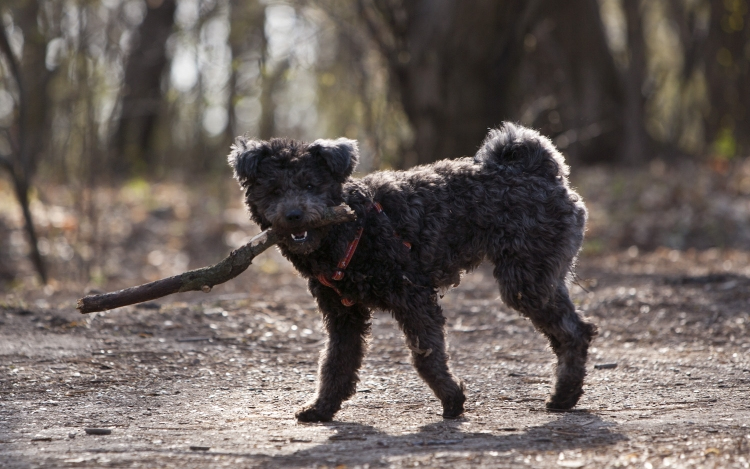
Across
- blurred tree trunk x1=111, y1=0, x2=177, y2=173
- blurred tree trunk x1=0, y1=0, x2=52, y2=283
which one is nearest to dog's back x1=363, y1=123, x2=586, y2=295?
blurred tree trunk x1=0, y1=0, x2=52, y2=283

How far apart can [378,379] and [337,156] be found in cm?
214

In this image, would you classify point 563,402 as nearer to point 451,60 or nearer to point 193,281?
point 193,281

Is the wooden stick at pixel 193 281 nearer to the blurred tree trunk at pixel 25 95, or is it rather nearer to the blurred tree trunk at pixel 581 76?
the blurred tree trunk at pixel 25 95

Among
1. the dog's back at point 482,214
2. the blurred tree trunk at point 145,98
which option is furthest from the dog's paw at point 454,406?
the blurred tree trunk at point 145,98

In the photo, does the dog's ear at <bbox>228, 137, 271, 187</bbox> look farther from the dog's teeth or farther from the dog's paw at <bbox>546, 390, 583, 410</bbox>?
the dog's paw at <bbox>546, 390, 583, 410</bbox>

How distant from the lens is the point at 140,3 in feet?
72.5

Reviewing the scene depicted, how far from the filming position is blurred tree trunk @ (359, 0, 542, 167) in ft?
48.9

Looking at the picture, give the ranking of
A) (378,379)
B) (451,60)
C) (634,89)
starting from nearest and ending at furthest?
(378,379), (451,60), (634,89)

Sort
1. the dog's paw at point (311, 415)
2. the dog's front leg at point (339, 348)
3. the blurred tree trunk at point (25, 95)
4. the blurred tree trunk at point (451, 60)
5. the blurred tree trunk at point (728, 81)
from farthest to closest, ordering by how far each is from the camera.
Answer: the blurred tree trunk at point (728, 81), the blurred tree trunk at point (451, 60), the blurred tree trunk at point (25, 95), the dog's front leg at point (339, 348), the dog's paw at point (311, 415)

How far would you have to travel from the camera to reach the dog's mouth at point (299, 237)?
554 centimetres

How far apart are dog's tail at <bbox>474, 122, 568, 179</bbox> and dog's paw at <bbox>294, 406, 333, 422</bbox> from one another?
7.15 feet

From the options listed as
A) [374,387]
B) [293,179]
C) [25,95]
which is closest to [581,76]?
[25,95]

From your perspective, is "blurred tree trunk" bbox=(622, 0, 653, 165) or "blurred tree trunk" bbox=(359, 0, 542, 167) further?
"blurred tree trunk" bbox=(622, 0, 653, 165)

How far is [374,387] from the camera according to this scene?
6797 millimetres
